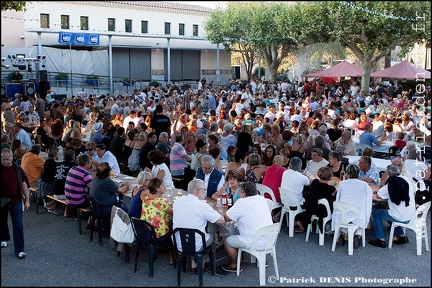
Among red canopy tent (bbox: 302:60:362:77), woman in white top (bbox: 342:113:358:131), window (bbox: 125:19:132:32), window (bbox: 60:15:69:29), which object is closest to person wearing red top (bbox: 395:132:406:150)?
woman in white top (bbox: 342:113:358:131)

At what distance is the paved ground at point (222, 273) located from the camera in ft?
18.0

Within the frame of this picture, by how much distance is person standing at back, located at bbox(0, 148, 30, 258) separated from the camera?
19.3 ft

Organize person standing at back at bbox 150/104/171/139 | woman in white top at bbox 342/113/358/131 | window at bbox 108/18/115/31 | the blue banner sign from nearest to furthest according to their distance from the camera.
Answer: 1. person standing at back at bbox 150/104/171/139
2. woman in white top at bbox 342/113/358/131
3. the blue banner sign
4. window at bbox 108/18/115/31

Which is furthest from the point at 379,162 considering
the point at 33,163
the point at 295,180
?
the point at 33,163

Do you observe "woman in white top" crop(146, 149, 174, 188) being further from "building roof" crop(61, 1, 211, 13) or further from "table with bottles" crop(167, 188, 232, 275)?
"building roof" crop(61, 1, 211, 13)

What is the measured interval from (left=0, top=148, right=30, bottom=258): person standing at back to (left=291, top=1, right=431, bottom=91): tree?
50.9 feet

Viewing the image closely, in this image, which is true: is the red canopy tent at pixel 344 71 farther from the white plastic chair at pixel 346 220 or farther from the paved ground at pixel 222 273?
the white plastic chair at pixel 346 220

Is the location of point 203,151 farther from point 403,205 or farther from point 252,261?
point 403,205

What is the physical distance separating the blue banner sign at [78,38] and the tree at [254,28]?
25.6 ft

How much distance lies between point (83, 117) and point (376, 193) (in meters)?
9.61

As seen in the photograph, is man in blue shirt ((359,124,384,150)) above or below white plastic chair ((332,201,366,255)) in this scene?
above

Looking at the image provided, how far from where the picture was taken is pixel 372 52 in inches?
852

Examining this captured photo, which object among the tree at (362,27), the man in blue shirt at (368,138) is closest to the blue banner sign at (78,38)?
the tree at (362,27)

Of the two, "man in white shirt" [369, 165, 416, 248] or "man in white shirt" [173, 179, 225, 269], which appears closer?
"man in white shirt" [173, 179, 225, 269]
